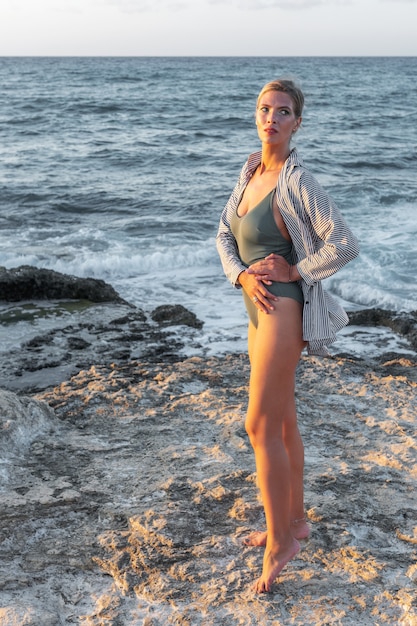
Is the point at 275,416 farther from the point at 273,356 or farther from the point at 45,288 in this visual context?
the point at 45,288

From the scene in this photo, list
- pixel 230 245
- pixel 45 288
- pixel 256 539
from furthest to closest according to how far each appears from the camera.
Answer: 1. pixel 45 288
2. pixel 256 539
3. pixel 230 245

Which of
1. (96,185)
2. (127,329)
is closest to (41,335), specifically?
(127,329)

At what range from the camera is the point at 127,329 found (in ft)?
23.7

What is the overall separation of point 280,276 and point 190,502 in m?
1.38

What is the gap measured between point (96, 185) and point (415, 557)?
15229mm

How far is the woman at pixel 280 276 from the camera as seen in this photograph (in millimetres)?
2633

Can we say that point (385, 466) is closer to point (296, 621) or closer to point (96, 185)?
point (296, 621)

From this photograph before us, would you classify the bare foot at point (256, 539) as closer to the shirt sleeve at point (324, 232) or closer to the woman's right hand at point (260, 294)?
the woman's right hand at point (260, 294)

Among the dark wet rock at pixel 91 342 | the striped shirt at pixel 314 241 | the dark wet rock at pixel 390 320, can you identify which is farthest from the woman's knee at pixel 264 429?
the dark wet rock at pixel 390 320

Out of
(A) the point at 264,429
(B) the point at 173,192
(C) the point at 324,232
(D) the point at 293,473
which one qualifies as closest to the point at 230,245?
(C) the point at 324,232

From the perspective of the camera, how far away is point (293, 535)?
312cm

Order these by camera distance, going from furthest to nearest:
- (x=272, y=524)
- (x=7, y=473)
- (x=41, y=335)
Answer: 1. (x=41, y=335)
2. (x=7, y=473)
3. (x=272, y=524)

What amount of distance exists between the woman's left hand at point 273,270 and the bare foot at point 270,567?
1.13 m

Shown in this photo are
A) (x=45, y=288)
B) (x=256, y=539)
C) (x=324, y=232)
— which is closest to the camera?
(x=324, y=232)
